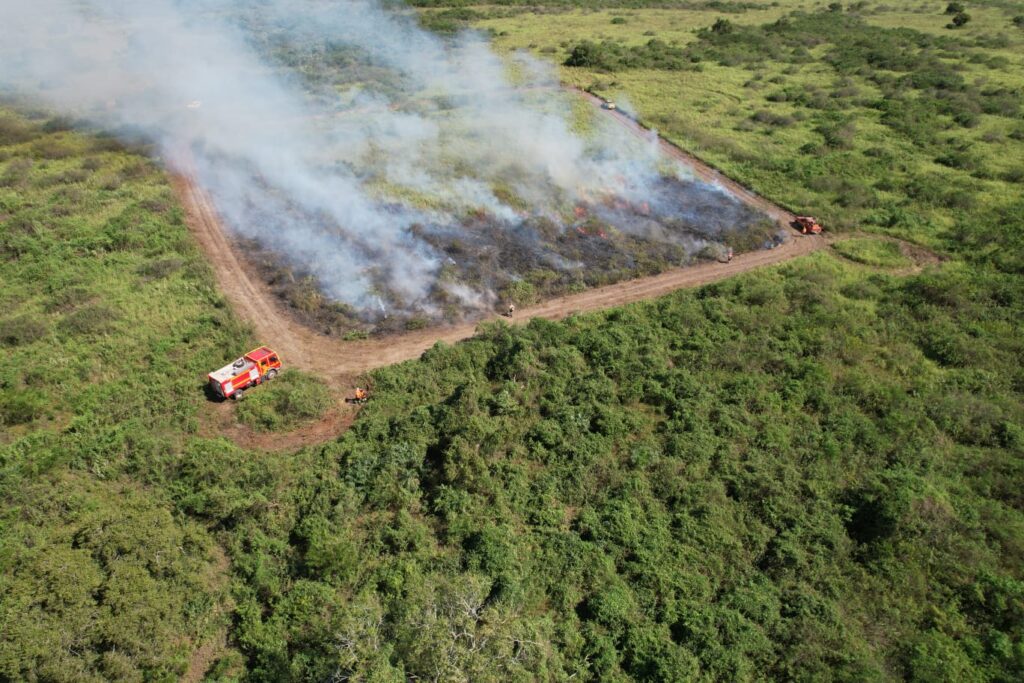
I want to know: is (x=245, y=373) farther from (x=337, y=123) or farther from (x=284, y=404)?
(x=337, y=123)

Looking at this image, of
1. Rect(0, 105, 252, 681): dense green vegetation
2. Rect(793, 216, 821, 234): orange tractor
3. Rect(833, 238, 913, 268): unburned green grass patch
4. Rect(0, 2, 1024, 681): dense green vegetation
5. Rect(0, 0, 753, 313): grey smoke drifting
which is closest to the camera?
Rect(0, 105, 252, 681): dense green vegetation

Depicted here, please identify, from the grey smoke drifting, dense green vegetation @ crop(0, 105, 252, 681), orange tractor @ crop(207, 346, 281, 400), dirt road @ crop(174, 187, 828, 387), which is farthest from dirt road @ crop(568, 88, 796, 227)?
dense green vegetation @ crop(0, 105, 252, 681)

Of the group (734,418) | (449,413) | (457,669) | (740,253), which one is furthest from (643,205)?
(457,669)

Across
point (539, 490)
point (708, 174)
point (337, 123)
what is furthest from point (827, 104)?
point (539, 490)

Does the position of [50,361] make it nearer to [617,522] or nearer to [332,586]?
[332,586]

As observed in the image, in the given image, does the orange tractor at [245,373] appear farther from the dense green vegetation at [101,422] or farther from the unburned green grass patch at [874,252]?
the unburned green grass patch at [874,252]

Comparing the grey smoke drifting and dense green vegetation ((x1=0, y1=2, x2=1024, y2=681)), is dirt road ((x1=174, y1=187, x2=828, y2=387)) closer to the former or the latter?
dense green vegetation ((x1=0, y1=2, x2=1024, y2=681))
